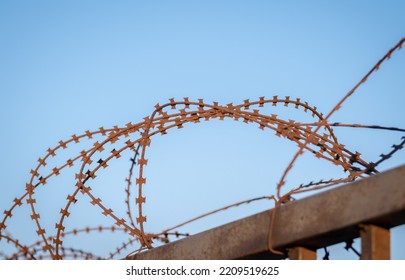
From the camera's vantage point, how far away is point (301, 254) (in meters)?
3.81

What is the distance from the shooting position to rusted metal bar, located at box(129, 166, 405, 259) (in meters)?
3.38

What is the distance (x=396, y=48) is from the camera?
3.85 metres

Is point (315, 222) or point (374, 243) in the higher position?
Result: point (315, 222)

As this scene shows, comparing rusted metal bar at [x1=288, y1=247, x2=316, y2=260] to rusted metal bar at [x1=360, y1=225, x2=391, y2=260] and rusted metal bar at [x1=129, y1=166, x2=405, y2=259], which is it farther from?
rusted metal bar at [x1=360, y1=225, x2=391, y2=260]

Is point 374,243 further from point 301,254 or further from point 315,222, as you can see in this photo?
point 301,254

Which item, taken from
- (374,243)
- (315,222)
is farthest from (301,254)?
(374,243)

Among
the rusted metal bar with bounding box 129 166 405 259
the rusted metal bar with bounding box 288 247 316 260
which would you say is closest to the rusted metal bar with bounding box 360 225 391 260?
the rusted metal bar with bounding box 129 166 405 259

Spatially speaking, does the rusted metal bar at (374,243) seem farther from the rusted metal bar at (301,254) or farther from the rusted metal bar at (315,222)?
the rusted metal bar at (301,254)

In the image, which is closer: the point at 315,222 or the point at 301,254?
the point at 315,222

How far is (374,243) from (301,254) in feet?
1.40

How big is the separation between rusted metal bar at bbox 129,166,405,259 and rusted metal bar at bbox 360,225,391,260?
0.04m
